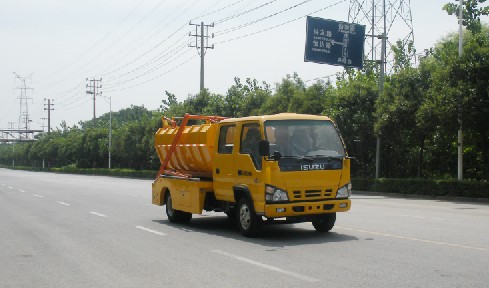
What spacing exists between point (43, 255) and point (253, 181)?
3.91 meters

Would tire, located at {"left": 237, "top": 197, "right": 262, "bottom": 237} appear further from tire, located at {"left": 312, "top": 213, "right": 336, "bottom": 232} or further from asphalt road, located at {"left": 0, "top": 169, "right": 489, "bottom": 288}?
tire, located at {"left": 312, "top": 213, "right": 336, "bottom": 232}

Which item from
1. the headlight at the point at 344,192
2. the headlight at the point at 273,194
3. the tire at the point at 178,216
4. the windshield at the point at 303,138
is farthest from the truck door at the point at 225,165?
the tire at the point at 178,216

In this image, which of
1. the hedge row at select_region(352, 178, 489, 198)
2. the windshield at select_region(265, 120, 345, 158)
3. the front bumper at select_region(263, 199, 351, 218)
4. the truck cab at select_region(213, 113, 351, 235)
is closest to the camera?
the front bumper at select_region(263, 199, 351, 218)

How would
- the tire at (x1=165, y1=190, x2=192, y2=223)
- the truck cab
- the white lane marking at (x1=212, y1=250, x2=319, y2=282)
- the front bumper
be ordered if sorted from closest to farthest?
the white lane marking at (x1=212, y1=250, x2=319, y2=282), the front bumper, the truck cab, the tire at (x1=165, y1=190, x2=192, y2=223)

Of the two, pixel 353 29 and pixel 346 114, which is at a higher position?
pixel 353 29

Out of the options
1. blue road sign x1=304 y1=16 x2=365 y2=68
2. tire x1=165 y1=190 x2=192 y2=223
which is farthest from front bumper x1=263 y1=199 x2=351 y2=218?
blue road sign x1=304 y1=16 x2=365 y2=68

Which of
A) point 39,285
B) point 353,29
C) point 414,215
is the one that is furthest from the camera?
point 353,29

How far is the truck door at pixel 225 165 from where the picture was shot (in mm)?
12680

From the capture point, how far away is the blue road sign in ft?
103

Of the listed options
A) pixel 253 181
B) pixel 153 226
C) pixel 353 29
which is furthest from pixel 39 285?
pixel 353 29

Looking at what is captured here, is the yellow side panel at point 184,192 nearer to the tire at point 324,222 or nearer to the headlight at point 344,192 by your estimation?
the tire at point 324,222

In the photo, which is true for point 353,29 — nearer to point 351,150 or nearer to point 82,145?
point 351,150

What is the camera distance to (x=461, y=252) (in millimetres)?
9906

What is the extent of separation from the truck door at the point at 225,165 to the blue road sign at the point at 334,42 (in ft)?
61.7
